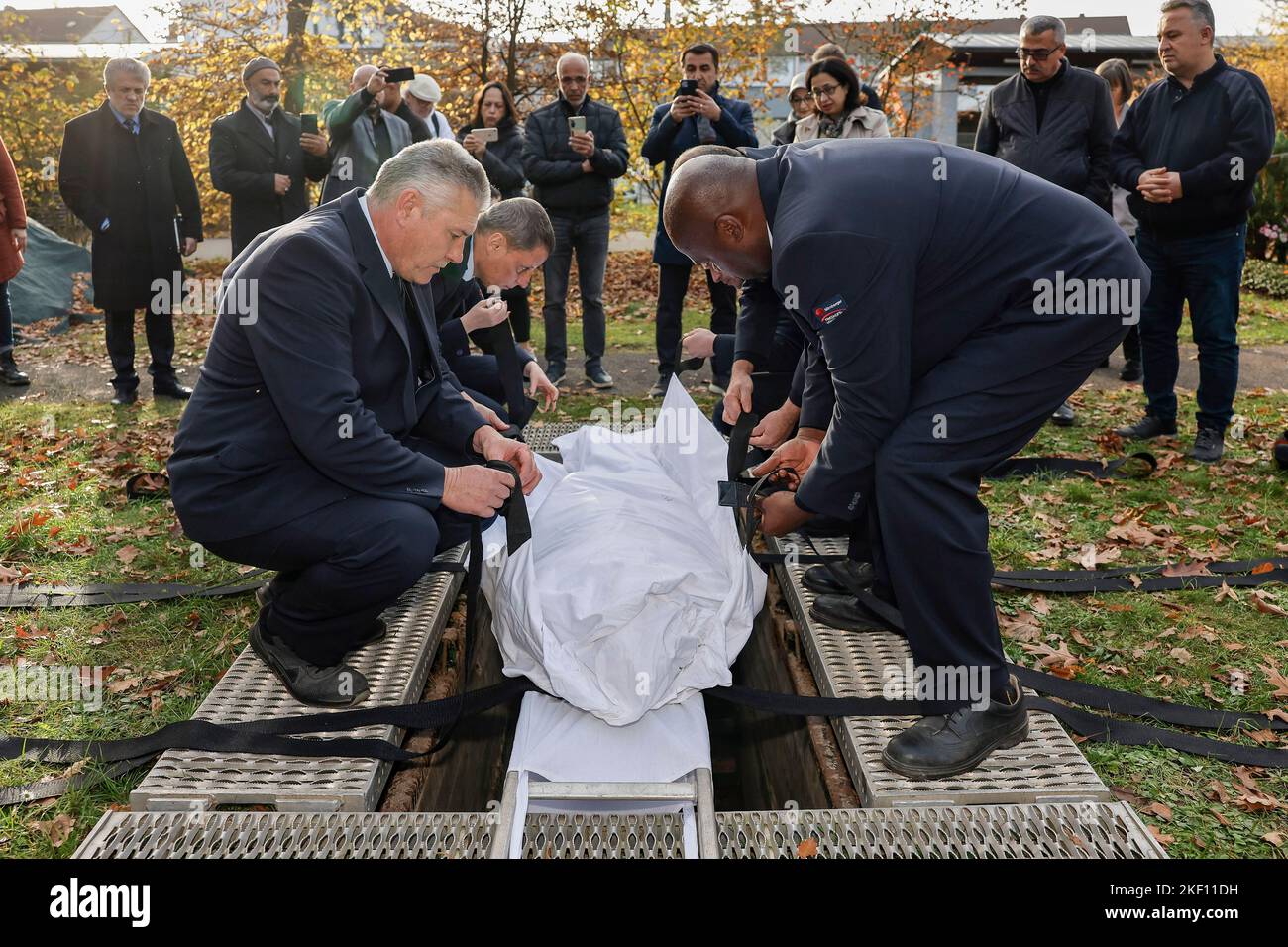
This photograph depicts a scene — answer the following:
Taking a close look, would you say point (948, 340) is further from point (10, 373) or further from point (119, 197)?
point (10, 373)

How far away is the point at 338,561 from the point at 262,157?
592 cm

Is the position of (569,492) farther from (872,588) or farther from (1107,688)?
(1107,688)

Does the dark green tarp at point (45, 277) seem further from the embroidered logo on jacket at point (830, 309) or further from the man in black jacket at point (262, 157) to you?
the embroidered logo on jacket at point (830, 309)

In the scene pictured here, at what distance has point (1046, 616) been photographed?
3.98 m

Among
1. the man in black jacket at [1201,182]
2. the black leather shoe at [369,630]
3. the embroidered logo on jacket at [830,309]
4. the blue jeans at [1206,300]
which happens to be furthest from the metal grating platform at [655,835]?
the man in black jacket at [1201,182]

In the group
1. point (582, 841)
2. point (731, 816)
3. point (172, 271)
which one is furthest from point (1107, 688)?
point (172, 271)

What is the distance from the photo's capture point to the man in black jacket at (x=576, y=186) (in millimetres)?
7375

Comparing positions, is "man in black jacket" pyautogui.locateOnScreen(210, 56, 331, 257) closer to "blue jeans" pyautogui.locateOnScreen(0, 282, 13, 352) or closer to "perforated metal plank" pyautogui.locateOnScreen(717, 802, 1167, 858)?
"blue jeans" pyautogui.locateOnScreen(0, 282, 13, 352)

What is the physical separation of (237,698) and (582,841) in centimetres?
124

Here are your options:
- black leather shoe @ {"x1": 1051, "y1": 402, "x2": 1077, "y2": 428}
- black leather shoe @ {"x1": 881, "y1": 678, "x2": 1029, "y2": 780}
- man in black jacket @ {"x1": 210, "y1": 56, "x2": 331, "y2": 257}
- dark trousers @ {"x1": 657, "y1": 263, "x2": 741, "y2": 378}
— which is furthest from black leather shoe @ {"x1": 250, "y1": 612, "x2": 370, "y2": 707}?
man in black jacket @ {"x1": 210, "y1": 56, "x2": 331, "y2": 257}

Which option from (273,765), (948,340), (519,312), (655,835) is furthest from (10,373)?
(948,340)

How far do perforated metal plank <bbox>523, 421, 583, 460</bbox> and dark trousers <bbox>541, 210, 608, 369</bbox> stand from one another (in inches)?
67.9

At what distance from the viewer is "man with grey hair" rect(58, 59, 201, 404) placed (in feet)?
23.7
